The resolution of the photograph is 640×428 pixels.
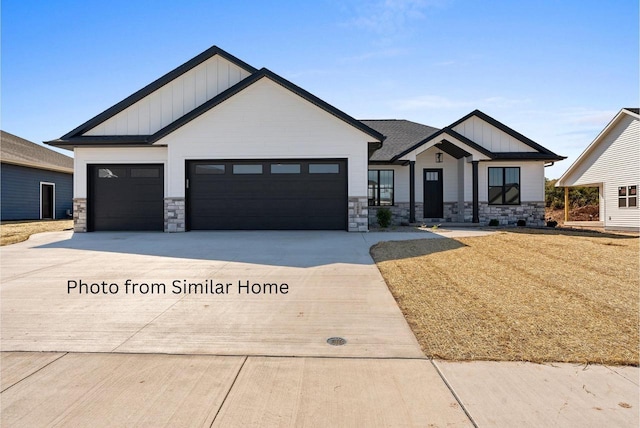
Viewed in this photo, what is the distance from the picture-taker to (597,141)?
20078 millimetres

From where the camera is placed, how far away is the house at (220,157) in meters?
13.2

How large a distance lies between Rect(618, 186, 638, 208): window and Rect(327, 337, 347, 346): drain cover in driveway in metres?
20.7

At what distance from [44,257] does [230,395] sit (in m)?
8.15

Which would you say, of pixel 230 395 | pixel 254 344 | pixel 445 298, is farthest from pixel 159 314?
pixel 445 298

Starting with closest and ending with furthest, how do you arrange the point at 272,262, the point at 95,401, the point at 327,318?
the point at 95,401 < the point at 327,318 < the point at 272,262

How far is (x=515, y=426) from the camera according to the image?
7.55ft

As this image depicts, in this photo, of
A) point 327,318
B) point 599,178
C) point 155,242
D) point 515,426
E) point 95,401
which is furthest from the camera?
point 599,178

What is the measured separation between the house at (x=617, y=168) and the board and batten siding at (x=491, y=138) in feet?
18.3

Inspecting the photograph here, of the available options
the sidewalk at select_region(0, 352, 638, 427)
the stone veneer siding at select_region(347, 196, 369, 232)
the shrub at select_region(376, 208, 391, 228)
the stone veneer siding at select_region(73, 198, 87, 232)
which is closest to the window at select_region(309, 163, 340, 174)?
the stone veneer siding at select_region(347, 196, 369, 232)

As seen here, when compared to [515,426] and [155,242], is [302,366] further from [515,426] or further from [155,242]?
[155,242]

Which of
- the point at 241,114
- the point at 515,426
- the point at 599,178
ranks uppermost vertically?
the point at 241,114

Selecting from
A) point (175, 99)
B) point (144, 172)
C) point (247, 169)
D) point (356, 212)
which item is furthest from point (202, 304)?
point (175, 99)

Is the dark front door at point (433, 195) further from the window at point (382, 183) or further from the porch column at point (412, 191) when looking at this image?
the window at point (382, 183)

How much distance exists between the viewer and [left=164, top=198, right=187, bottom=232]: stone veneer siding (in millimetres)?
13359
